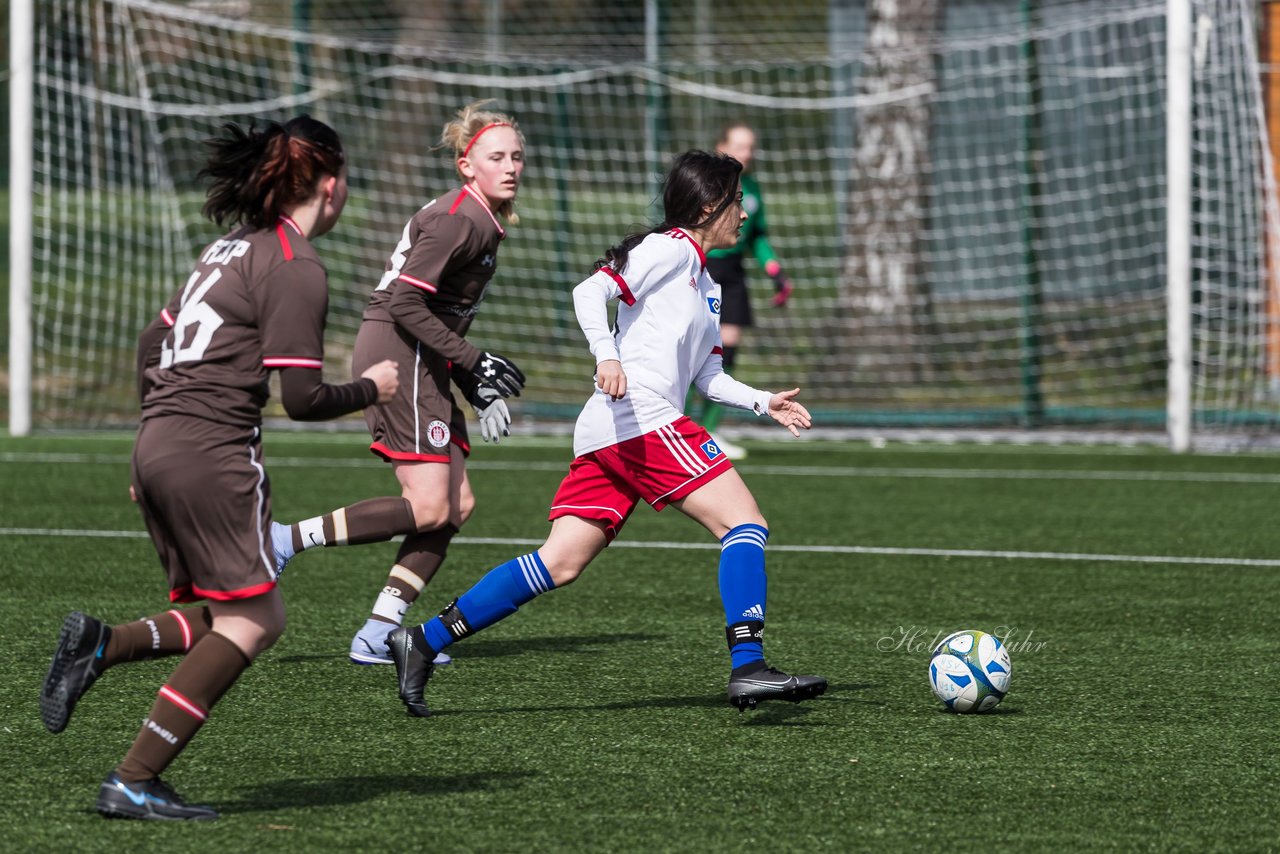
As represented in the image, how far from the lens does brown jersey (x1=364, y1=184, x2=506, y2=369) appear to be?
543cm

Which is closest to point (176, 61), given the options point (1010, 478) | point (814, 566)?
point (1010, 478)

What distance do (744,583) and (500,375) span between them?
87 centimetres

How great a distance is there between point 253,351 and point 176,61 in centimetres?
1223

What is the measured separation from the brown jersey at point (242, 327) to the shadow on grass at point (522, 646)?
2066mm

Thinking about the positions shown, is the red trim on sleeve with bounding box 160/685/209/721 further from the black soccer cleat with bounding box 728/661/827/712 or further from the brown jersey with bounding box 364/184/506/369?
the brown jersey with bounding box 364/184/506/369

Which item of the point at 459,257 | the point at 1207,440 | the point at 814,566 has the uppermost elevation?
the point at 459,257

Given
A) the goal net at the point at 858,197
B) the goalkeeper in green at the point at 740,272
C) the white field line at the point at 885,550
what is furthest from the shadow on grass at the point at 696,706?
the goal net at the point at 858,197

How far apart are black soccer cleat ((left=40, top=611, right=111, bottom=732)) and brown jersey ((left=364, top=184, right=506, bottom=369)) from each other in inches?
62.6

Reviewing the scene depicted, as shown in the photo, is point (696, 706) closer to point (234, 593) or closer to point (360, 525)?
point (360, 525)

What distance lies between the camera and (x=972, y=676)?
499cm

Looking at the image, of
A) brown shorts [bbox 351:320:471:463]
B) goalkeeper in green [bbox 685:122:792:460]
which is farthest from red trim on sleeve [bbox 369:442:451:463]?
goalkeeper in green [bbox 685:122:792:460]

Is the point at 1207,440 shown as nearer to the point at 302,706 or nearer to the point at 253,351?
the point at 302,706

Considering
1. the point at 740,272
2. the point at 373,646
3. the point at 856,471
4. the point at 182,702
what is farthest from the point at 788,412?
the point at 740,272

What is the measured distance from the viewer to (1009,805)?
406 centimetres
